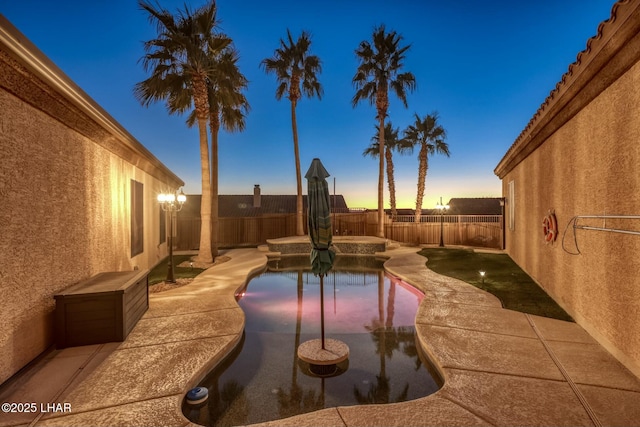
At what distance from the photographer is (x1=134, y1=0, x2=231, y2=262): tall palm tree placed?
36.8 ft

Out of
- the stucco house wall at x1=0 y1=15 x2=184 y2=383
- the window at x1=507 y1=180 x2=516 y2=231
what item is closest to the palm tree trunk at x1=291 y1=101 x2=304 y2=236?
the window at x1=507 y1=180 x2=516 y2=231

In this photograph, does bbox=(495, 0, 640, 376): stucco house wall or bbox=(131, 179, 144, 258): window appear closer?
bbox=(495, 0, 640, 376): stucco house wall

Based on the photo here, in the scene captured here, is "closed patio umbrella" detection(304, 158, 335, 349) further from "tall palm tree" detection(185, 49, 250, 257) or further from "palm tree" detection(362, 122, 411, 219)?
"palm tree" detection(362, 122, 411, 219)

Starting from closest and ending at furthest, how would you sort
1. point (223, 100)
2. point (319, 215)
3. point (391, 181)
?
point (319, 215) → point (223, 100) → point (391, 181)

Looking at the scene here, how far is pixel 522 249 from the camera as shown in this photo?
36.0 ft

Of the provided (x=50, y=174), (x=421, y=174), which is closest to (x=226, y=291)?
(x=50, y=174)

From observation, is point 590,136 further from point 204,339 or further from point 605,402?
point 204,339

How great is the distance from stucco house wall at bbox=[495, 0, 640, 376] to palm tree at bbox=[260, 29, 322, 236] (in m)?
15.2

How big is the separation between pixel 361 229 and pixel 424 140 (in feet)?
35.6

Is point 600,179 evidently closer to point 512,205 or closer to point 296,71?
point 512,205

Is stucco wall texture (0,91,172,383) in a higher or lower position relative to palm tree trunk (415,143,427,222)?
lower

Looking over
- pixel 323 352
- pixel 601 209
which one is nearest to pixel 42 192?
pixel 323 352

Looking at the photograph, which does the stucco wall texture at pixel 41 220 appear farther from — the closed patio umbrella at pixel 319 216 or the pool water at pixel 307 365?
the closed patio umbrella at pixel 319 216

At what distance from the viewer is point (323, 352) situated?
476 centimetres
